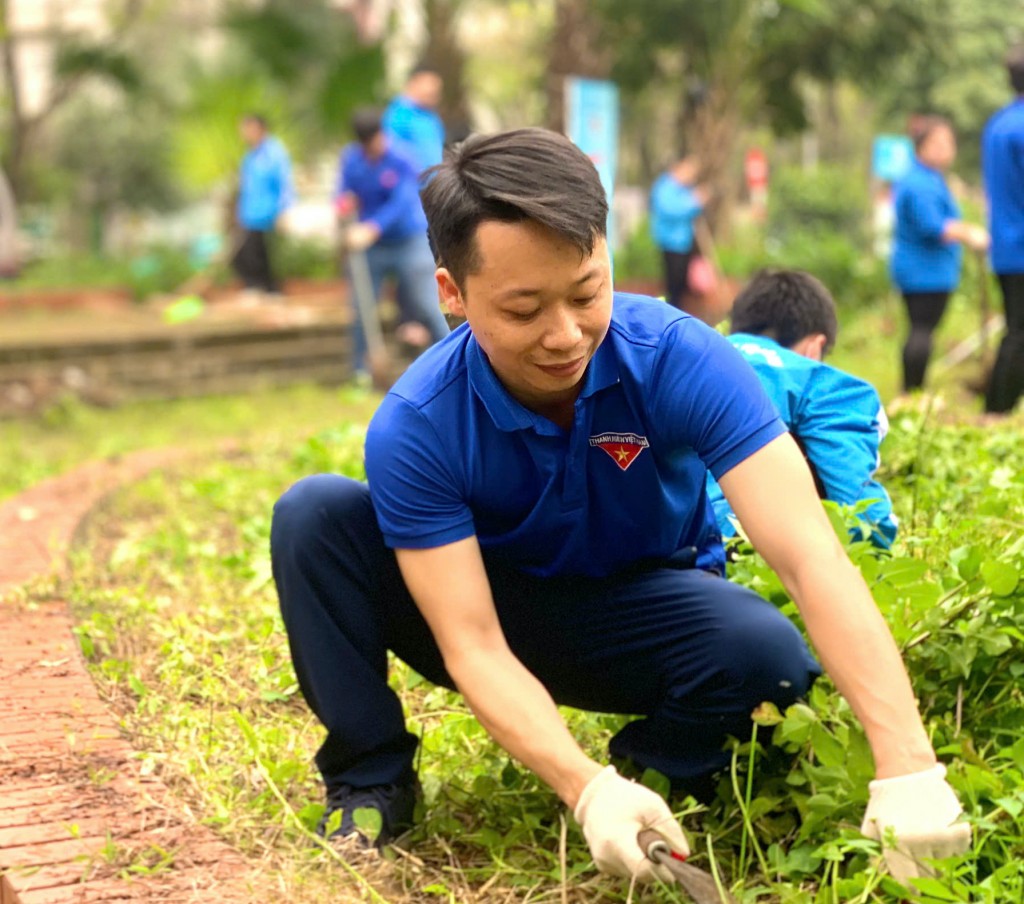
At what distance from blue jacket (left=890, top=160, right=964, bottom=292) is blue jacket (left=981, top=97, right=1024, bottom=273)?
29.0 inches

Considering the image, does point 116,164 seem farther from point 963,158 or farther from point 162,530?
point 162,530

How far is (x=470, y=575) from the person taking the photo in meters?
2.45

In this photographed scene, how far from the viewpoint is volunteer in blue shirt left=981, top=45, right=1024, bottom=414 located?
666 centimetres

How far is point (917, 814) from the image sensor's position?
2.20 m

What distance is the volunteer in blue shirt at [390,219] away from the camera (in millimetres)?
9539

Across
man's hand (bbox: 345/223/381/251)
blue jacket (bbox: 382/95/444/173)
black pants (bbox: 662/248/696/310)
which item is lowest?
black pants (bbox: 662/248/696/310)

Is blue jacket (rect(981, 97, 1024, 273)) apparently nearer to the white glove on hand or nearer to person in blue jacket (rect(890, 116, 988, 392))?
person in blue jacket (rect(890, 116, 988, 392))

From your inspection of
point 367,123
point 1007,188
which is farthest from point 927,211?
point 367,123

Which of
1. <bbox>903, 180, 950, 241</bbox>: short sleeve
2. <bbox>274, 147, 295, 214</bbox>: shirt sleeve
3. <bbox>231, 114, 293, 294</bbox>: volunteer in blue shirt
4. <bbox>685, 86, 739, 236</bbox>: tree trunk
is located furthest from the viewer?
<bbox>685, 86, 739, 236</bbox>: tree trunk

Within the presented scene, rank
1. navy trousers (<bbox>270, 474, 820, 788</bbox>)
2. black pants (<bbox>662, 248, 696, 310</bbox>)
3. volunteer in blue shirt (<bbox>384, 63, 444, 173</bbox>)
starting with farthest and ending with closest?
black pants (<bbox>662, 248, 696, 310</bbox>), volunteer in blue shirt (<bbox>384, 63, 444, 173</bbox>), navy trousers (<bbox>270, 474, 820, 788</bbox>)

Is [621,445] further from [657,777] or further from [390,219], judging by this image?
[390,219]

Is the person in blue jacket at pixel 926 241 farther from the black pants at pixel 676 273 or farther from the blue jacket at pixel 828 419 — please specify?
the black pants at pixel 676 273

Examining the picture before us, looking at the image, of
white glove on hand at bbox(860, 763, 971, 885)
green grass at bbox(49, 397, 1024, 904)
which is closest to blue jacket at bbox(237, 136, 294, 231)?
green grass at bbox(49, 397, 1024, 904)

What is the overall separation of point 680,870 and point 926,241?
5.83 metres
